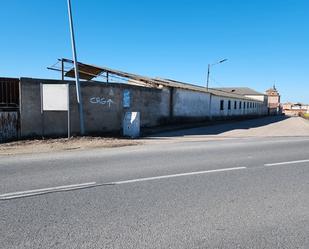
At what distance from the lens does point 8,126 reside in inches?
546

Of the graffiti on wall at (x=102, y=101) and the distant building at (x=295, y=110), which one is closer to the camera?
the graffiti on wall at (x=102, y=101)

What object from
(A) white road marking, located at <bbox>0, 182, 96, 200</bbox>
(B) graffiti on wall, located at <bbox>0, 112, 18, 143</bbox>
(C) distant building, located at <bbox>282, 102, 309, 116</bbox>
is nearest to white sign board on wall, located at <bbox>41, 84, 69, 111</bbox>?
(B) graffiti on wall, located at <bbox>0, 112, 18, 143</bbox>

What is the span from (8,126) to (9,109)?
35.4 inches

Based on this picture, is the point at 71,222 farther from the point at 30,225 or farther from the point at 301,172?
the point at 301,172

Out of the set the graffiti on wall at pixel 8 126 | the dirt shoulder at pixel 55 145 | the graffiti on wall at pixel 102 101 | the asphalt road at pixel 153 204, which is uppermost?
the graffiti on wall at pixel 102 101

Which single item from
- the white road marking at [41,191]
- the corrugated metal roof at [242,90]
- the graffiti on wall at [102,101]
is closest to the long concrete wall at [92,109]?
the graffiti on wall at [102,101]

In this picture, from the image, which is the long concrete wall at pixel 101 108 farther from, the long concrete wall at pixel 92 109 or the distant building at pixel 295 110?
the distant building at pixel 295 110

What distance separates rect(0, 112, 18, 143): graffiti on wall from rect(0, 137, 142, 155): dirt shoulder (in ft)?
2.90

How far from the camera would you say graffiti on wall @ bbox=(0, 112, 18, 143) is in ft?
44.7

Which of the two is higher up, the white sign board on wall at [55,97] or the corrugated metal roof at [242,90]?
the corrugated metal roof at [242,90]

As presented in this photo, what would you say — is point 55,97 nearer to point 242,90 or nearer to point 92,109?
point 92,109

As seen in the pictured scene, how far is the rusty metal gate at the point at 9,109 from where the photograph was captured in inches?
539

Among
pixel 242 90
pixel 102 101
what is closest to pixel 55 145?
pixel 102 101

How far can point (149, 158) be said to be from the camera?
9422mm
